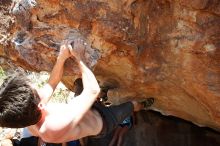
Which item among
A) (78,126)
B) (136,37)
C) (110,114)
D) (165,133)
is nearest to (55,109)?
(78,126)

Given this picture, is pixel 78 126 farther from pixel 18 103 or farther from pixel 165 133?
pixel 165 133

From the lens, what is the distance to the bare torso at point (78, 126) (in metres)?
2.99

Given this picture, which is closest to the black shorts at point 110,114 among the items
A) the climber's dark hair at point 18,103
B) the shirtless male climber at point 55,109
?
the shirtless male climber at point 55,109

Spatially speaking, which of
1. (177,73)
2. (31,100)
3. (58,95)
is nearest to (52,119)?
(31,100)

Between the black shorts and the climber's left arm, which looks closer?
the climber's left arm

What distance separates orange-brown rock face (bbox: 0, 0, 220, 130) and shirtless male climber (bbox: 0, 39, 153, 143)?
18cm

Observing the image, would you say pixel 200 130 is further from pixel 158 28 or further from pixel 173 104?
pixel 158 28

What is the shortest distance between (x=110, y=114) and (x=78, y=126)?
489 mm

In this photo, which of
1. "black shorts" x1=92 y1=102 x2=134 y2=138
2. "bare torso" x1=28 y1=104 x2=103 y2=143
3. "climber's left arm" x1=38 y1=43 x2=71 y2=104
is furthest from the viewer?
"black shorts" x1=92 y1=102 x2=134 y2=138

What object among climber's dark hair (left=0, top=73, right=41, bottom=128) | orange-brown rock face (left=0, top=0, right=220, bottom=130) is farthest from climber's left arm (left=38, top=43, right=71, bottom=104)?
climber's dark hair (left=0, top=73, right=41, bottom=128)

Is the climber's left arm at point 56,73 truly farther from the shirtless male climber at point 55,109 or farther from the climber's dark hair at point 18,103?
the climber's dark hair at point 18,103

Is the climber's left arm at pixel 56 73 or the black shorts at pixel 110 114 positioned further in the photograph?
the black shorts at pixel 110 114

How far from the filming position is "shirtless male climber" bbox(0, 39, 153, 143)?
2811 mm

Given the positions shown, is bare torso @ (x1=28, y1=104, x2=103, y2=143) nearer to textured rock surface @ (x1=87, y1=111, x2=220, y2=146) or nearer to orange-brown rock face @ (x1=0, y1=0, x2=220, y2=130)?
orange-brown rock face @ (x1=0, y1=0, x2=220, y2=130)
